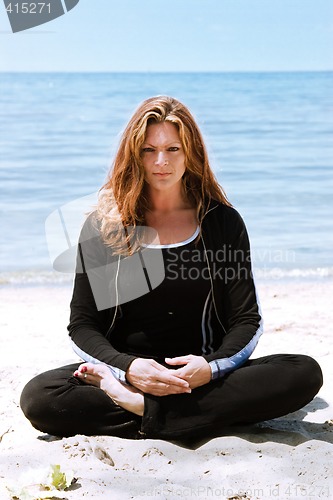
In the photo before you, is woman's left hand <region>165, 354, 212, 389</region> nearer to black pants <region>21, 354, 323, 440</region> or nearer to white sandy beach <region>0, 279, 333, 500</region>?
black pants <region>21, 354, 323, 440</region>

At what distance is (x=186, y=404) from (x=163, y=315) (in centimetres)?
40

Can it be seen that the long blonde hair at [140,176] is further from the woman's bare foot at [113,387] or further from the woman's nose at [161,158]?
the woman's bare foot at [113,387]

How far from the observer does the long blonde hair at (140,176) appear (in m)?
3.48

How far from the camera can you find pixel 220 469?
9.91ft

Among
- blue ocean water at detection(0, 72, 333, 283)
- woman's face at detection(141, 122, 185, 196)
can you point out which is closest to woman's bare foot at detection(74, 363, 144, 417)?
woman's face at detection(141, 122, 185, 196)

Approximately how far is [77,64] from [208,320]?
129 ft

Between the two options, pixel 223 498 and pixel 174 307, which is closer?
pixel 223 498

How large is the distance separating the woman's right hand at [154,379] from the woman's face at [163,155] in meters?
0.77

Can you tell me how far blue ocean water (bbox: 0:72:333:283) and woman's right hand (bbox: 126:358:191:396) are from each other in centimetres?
96

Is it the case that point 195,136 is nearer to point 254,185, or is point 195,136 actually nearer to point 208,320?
point 208,320

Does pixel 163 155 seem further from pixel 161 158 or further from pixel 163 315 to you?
pixel 163 315

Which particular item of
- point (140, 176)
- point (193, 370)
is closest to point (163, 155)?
point (140, 176)

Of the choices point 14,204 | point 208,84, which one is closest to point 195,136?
point 14,204

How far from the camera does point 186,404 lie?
131 inches
